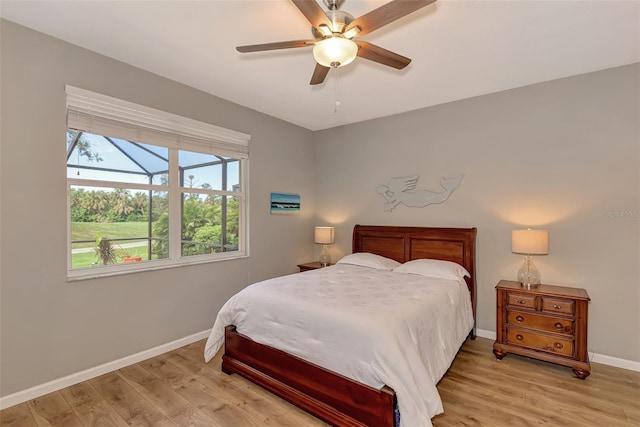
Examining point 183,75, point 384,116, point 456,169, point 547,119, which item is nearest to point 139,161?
point 183,75

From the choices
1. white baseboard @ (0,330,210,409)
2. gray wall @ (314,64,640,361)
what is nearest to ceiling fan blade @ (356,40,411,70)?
gray wall @ (314,64,640,361)

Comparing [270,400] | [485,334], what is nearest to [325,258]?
[485,334]

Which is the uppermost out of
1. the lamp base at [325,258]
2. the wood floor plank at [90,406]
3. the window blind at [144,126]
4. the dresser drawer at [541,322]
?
the window blind at [144,126]

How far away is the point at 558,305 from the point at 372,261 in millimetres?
1775

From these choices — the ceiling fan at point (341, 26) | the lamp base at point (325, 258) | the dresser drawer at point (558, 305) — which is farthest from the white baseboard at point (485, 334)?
the ceiling fan at point (341, 26)

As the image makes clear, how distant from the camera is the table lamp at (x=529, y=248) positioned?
2.77m

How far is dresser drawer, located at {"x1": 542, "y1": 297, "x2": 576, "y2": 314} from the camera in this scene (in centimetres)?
260

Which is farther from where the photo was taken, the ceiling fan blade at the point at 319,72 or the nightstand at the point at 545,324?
the nightstand at the point at 545,324

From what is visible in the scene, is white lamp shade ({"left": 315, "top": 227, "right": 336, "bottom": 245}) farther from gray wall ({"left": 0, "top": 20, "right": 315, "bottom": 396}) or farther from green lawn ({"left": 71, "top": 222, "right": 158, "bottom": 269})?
green lawn ({"left": 71, "top": 222, "right": 158, "bottom": 269})

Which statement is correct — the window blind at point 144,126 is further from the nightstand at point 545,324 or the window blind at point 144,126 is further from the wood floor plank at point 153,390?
the nightstand at point 545,324

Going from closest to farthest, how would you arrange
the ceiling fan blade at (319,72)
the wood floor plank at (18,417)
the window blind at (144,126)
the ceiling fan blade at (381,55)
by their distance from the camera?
A: the ceiling fan blade at (381,55)
the wood floor plank at (18,417)
the ceiling fan blade at (319,72)
the window blind at (144,126)

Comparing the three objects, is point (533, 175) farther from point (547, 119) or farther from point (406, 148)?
point (406, 148)

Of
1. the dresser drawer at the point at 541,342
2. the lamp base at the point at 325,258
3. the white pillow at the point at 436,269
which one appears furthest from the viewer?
the lamp base at the point at 325,258

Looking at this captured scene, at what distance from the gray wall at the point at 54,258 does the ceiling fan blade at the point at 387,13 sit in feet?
7.27
